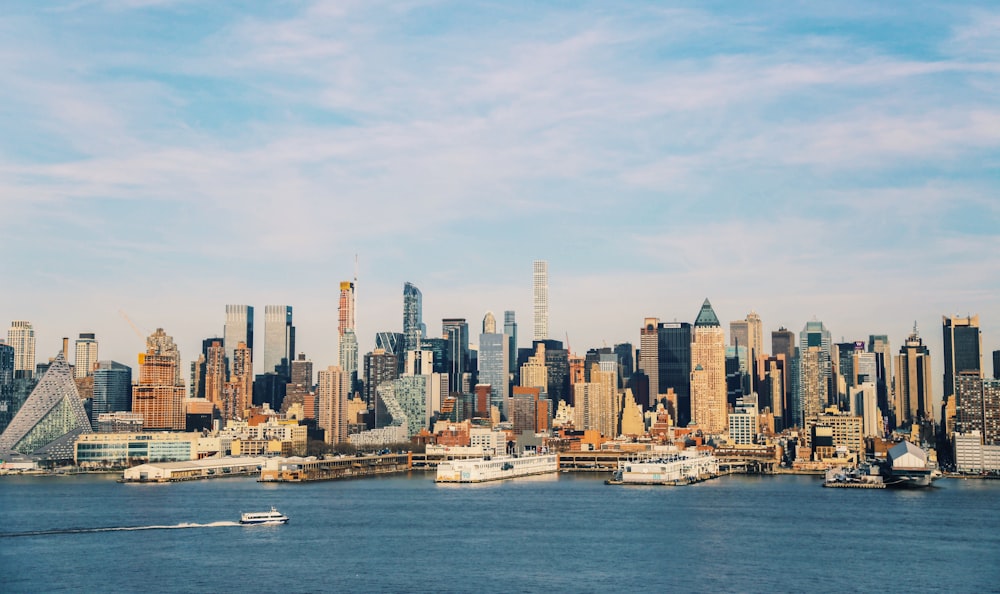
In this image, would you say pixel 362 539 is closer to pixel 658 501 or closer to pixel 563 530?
pixel 563 530

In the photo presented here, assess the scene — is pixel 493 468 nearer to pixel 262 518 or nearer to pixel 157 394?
pixel 262 518

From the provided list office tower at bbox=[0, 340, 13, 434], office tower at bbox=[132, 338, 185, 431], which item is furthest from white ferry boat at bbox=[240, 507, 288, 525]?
office tower at bbox=[0, 340, 13, 434]

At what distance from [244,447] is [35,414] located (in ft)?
93.5

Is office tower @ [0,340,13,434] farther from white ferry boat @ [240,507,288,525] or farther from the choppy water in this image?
white ferry boat @ [240,507,288,525]

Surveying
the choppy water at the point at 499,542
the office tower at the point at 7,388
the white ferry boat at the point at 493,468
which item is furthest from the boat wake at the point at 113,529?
the office tower at the point at 7,388

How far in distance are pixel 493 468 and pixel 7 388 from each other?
10981 centimetres

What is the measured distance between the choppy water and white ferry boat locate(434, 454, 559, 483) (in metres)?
16.6

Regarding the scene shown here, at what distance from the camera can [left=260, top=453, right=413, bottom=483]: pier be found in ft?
387

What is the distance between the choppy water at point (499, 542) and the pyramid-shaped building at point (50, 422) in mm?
60035

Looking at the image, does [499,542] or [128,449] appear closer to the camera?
[499,542]

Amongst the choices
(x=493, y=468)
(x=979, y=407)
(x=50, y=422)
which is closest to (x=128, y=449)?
(x=50, y=422)

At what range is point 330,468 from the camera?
129875 millimetres

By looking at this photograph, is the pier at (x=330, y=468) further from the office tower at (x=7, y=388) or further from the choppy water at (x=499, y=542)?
the office tower at (x=7, y=388)

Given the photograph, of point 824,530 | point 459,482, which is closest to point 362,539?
point 824,530
